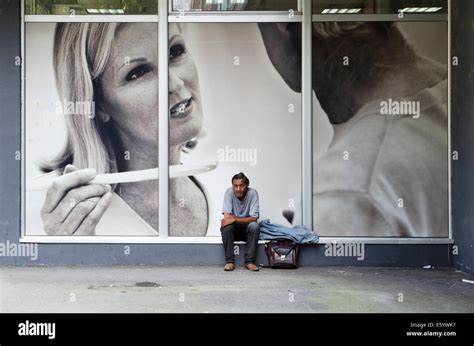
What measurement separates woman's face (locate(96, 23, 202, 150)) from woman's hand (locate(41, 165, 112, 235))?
0.89 m

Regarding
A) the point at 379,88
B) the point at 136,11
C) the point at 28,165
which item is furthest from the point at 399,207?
the point at 28,165

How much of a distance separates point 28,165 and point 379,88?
5.26 metres

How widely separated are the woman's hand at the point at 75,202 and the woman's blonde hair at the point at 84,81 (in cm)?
18

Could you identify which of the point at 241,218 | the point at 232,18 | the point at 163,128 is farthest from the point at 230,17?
the point at 241,218

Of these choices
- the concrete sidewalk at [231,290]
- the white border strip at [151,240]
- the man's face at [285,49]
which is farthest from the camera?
the man's face at [285,49]

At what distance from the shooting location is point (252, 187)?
9844 mm

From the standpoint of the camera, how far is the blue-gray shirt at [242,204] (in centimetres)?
952

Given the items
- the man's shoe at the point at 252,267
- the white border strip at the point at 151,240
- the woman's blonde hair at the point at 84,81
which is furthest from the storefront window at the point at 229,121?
the woman's blonde hair at the point at 84,81

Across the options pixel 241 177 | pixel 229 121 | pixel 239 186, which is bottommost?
pixel 239 186

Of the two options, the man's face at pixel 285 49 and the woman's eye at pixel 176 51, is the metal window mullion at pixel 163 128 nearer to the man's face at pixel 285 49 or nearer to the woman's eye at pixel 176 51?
the woman's eye at pixel 176 51

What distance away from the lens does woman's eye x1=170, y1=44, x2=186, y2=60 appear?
32.3ft

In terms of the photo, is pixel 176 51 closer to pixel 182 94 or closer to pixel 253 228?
pixel 182 94

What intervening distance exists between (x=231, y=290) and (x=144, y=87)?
11.2ft

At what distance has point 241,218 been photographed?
9508 millimetres
